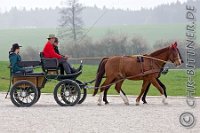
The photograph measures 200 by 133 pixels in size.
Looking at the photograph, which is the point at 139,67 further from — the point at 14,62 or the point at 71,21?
the point at 71,21

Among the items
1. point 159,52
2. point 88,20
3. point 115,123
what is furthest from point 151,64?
point 88,20

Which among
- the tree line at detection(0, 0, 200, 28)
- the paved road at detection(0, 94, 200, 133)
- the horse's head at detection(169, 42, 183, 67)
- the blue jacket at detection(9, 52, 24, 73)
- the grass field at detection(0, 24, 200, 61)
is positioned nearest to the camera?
the paved road at detection(0, 94, 200, 133)

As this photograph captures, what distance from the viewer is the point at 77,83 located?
14523mm

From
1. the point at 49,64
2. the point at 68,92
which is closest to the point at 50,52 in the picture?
the point at 49,64

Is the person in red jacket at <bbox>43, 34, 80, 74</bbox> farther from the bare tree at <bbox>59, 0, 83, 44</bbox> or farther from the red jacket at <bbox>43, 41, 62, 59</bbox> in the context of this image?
the bare tree at <bbox>59, 0, 83, 44</bbox>

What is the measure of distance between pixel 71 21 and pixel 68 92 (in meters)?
37.5

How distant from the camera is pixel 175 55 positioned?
572 inches

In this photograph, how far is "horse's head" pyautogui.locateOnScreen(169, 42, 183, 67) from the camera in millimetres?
14406

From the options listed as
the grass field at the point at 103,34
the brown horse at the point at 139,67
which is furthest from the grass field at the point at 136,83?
the grass field at the point at 103,34

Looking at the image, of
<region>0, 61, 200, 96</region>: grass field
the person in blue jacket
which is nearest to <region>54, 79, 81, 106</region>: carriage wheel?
the person in blue jacket

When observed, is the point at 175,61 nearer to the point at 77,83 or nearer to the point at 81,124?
the point at 77,83

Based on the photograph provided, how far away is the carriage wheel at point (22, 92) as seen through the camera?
14.3 meters

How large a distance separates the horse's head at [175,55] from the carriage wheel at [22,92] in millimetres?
3956

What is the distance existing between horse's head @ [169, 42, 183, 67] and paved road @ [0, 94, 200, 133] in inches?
52.8
